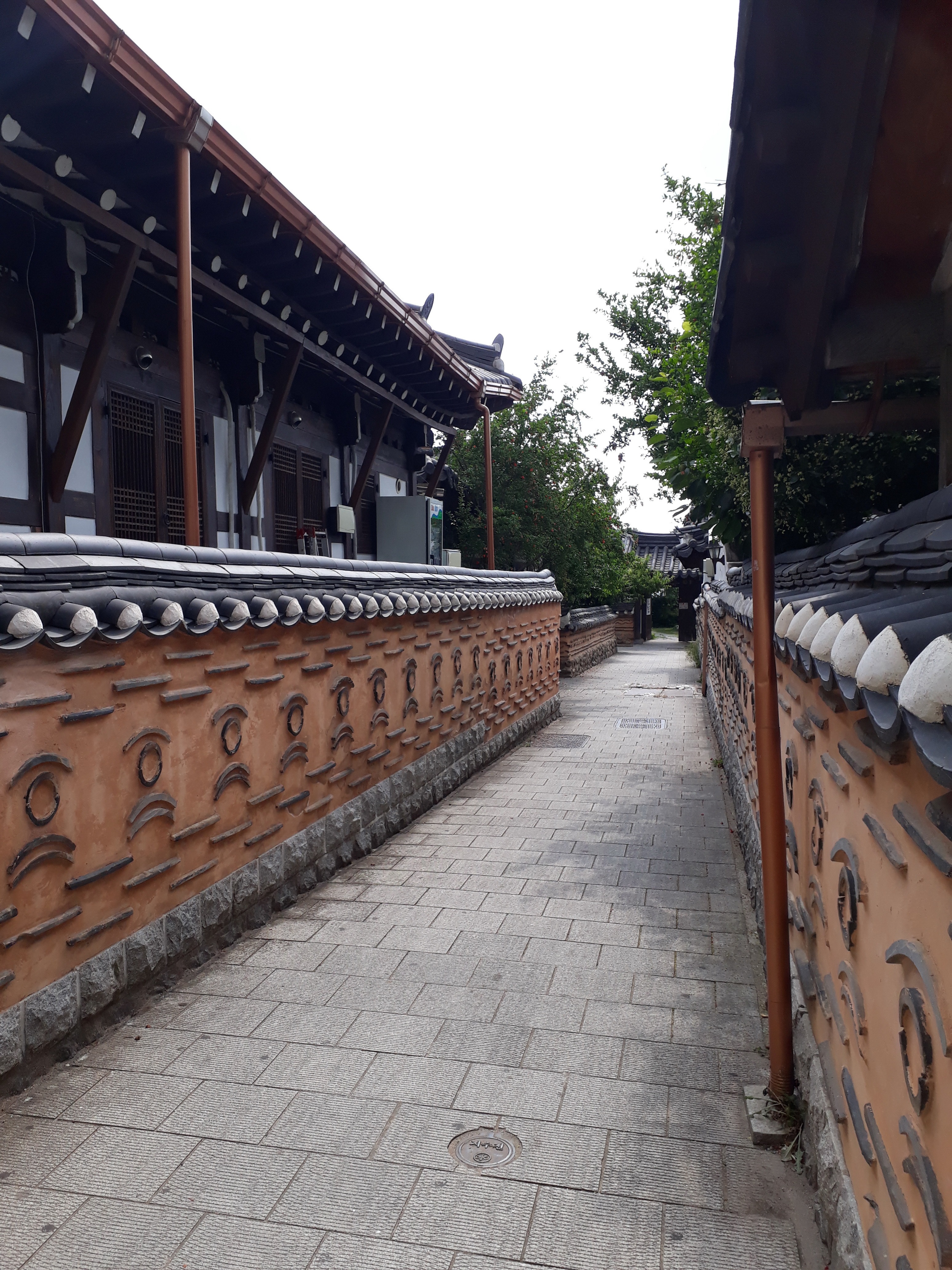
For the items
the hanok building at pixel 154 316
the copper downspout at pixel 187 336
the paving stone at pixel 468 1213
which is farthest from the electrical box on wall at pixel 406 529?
the paving stone at pixel 468 1213

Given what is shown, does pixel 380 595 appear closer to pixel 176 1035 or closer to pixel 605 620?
pixel 176 1035

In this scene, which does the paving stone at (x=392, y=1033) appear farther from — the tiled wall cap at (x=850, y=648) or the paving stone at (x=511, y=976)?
the tiled wall cap at (x=850, y=648)

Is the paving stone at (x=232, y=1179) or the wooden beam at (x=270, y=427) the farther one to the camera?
the wooden beam at (x=270, y=427)

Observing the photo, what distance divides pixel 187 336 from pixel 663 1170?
16.2ft

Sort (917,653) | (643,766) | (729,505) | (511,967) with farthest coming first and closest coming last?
1. (643,766)
2. (729,505)
3. (511,967)
4. (917,653)

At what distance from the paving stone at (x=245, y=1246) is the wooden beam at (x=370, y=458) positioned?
9.10m

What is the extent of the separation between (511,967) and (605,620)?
850 inches

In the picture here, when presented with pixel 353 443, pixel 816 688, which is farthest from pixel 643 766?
pixel 816 688

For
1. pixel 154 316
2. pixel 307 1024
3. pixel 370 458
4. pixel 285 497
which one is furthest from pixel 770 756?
pixel 370 458

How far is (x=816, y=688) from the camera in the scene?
107 inches

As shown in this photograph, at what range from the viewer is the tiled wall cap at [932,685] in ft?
3.43

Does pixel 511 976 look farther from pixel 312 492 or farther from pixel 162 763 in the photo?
pixel 312 492

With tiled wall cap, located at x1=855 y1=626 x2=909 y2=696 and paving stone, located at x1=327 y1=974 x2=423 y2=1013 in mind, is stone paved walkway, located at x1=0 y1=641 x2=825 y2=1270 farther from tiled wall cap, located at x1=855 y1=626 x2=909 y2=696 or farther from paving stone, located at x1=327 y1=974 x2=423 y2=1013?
tiled wall cap, located at x1=855 y1=626 x2=909 y2=696

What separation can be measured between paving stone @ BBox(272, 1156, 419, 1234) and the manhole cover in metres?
0.18
